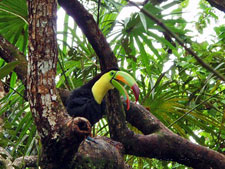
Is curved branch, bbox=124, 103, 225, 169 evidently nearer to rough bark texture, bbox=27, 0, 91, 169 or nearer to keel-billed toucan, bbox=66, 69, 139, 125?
keel-billed toucan, bbox=66, 69, 139, 125

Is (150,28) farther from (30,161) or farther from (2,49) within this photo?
(30,161)

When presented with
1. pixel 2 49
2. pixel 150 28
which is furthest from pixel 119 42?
pixel 2 49

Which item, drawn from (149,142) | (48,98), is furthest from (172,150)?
(48,98)

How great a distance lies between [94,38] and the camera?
73.8 inches

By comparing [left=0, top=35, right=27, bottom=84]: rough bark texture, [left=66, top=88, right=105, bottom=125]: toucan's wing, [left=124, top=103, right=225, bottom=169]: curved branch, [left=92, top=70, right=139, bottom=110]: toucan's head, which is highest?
[left=0, top=35, right=27, bottom=84]: rough bark texture

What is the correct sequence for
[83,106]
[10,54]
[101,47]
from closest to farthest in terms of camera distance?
1. [101,47]
2. [10,54]
3. [83,106]

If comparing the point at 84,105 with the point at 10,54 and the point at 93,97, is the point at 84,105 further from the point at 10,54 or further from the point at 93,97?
the point at 10,54

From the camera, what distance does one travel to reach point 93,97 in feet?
8.09

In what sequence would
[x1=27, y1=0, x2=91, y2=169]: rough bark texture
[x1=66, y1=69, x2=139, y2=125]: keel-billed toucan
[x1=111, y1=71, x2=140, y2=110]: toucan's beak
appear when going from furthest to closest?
[x1=66, y1=69, x2=139, y2=125]: keel-billed toucan → [x1=111, y1=71, x2=140, y2=110]: toucan's beak → [x1=27, y1=0, x2=91, y2=169]: rough bark texture

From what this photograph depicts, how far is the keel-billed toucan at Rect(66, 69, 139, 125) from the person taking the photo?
229 cm

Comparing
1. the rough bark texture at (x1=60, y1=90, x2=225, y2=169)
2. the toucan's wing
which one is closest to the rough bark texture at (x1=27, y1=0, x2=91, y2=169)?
the rough bark texture at (x1=60, y1=90, x2=225, y2=169)

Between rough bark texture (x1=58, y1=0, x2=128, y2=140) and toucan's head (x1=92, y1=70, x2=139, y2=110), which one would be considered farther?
toucan's head (x1=92, y1=70, x2=139, y2=110)

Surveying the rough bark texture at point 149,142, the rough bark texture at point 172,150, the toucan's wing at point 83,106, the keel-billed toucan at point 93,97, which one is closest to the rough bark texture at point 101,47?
the rough bark texture at point 149,142

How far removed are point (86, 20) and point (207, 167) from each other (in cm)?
120
